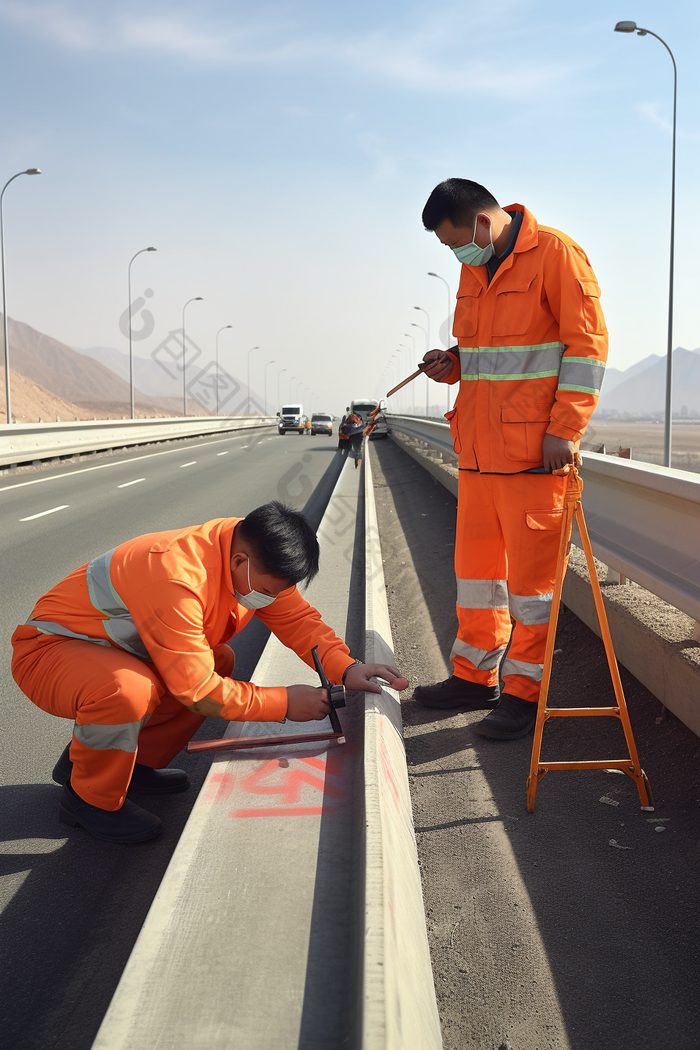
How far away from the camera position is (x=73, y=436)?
2358cm

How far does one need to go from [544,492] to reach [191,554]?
1671 millimetres

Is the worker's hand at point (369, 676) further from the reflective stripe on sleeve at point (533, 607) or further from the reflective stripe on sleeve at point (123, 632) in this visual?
the reflective stripe on sleeve at point (123, 632)

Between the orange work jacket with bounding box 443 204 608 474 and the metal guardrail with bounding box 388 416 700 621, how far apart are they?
0.52m

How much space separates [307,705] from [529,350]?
1.91 m

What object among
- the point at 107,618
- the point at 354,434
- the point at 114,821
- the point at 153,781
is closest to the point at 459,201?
the point at 107,618

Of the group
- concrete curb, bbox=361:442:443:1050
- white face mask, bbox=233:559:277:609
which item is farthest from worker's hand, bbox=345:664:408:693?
white face mask, bbox=233:559:277:609

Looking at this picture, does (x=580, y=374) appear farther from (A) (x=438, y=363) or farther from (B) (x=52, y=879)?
(B) (x=52, y=879)

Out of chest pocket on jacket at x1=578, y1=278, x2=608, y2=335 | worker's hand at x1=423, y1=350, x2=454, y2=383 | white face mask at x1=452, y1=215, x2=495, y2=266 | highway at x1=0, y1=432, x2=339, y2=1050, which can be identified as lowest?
highway at x1=0, y1=432, x2=339, y2=1050

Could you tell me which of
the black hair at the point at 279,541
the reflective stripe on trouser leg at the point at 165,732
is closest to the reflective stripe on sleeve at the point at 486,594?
the black hair at the point at 279,541

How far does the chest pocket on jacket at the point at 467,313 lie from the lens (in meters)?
4.20

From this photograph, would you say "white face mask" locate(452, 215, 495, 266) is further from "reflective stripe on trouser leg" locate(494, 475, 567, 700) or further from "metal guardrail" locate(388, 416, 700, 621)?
"metal guardrail" locate(388, 416, 700, 621)

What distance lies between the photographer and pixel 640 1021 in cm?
231

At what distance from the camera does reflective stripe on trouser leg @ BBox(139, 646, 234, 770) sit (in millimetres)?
3547

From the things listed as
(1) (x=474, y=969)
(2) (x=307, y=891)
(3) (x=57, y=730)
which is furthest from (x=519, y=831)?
(3) (x=57, y=730)
